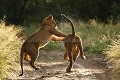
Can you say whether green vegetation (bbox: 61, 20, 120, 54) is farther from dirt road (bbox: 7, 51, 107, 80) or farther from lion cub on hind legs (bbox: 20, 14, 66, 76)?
lion cub on hind legs (bbox: 20, 14, 66, 76)

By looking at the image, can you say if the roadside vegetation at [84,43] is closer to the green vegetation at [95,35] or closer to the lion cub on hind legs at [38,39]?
the green vegetation at [95,35]

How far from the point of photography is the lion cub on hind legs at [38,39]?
10586 millimetres

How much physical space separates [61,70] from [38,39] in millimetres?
1044

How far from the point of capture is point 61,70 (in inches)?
446

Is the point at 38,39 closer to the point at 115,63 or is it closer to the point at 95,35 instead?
the point at 115,63

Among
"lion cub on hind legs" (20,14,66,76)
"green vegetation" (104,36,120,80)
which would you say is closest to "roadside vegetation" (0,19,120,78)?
"green vegetation" (104,36,120,80)

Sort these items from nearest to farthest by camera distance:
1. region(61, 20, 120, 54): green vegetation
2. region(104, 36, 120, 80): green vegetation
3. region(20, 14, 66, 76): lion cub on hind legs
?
region(104, 36, 120, 80): green vegetation
region(20, 14, 66, 76): lion cub on hind legs
region(61, 20, 120, 54): green vegetation

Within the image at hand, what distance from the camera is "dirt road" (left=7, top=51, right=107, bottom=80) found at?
1011cm

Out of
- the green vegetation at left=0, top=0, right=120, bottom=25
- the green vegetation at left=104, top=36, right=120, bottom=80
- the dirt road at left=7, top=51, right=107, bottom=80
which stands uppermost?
the green vegetation at left=0, top=0, right=120, bottom=25

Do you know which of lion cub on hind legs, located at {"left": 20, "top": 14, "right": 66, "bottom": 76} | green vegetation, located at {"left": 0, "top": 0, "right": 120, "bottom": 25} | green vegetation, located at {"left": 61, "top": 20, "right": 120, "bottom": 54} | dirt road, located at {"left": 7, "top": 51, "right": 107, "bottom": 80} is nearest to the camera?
dirt road, located at {"left": 7, "top": 51, "right": 107, "bottom": 80}

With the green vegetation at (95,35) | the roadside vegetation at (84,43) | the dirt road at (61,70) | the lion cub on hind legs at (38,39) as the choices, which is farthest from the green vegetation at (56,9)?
the lion cub on hind legs at (38,39)

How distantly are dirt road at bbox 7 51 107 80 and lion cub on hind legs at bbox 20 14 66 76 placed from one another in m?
0.42

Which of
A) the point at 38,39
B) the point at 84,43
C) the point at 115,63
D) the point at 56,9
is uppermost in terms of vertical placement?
the point at 38,39

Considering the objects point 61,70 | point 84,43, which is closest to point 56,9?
point 84,43
